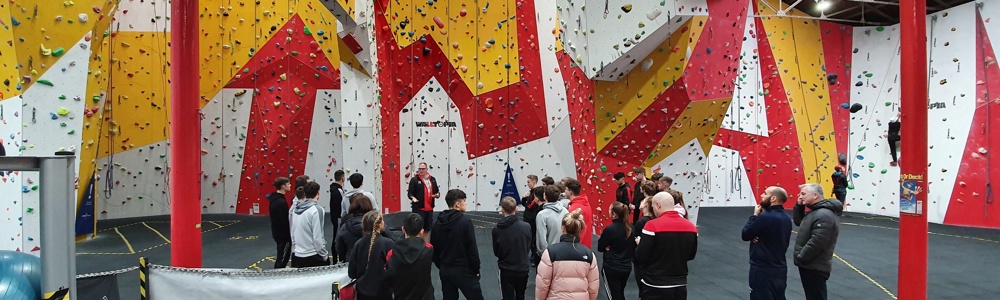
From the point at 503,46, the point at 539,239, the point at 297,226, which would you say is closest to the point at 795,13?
the point at 503,46

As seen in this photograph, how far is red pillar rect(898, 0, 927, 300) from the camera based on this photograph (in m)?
3.49

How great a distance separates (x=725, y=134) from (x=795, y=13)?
3.09 metres

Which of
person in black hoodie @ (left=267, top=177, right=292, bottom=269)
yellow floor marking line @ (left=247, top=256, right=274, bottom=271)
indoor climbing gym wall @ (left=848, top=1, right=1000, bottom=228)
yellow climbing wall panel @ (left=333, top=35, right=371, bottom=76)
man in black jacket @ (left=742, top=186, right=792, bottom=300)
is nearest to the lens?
man in black jacket @ (left=742, top=186, right=792, bottom=300)

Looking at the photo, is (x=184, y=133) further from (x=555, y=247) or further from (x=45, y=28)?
(x=45, y=28)

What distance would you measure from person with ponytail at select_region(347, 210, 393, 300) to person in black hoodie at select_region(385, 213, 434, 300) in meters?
0.05

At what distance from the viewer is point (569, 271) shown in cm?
281

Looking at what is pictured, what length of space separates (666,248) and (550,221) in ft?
3.51

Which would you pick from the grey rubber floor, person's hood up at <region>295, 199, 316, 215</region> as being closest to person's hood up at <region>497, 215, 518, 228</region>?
the grey rubber floor

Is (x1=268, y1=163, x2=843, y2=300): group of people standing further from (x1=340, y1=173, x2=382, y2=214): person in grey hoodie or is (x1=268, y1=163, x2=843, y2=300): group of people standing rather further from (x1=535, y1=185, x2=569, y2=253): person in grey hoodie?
(x1=340, y1=173, x2=382, y2=214): person in grey hoodie

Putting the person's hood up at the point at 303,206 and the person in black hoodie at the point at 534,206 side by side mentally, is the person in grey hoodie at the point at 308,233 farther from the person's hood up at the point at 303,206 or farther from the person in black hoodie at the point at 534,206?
the person in black hoodie at the point at 534,206

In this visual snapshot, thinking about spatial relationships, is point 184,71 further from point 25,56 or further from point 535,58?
point 535,58

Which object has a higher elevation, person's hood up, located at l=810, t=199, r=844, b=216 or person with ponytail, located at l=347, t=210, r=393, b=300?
person's hood up, located at l=810, t=199, r=844, b=216

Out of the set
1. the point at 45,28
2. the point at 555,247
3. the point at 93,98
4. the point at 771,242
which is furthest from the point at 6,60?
the point at 771,242

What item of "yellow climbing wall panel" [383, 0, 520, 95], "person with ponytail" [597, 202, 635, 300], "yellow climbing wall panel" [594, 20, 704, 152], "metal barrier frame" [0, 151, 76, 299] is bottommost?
"person with ponytail" [597, 202, 635, 300]
